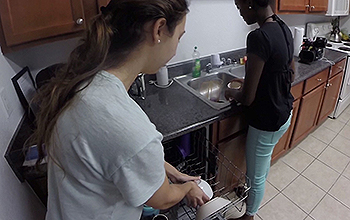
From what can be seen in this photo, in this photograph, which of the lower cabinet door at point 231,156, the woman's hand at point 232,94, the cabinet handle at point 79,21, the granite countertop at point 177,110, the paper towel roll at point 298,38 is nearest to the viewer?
the cabinet handle at point 79,21

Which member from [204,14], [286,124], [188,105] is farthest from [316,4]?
[188,105]

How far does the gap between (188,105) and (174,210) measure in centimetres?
58

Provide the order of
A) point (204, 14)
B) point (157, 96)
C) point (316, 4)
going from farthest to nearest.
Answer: point (316, 4) → point (204, 14) → point (157, 96)

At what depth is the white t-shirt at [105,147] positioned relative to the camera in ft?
1.59

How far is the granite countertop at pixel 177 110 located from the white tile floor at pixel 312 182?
874 mm

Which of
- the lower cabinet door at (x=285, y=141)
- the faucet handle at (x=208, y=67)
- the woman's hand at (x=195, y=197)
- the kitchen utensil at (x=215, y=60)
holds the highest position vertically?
the kitchen utensil at (x=215, y=60)

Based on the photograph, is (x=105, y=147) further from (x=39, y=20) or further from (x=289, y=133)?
(x=289, y=133)

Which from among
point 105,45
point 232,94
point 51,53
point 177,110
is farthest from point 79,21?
point 232,94

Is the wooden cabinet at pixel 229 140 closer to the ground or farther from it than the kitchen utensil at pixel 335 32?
closer to the ground

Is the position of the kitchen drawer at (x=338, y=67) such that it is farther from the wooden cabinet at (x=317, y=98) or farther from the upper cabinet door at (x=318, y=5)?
the upper cabinet door at (x=318, y=5)

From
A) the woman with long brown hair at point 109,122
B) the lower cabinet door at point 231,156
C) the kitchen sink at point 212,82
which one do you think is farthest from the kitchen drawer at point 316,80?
the woman with long brown hair at point 109,122

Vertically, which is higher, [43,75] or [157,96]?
[43,75]

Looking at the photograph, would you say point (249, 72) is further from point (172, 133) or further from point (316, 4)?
point (316, 4)

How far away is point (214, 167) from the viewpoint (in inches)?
51.4
